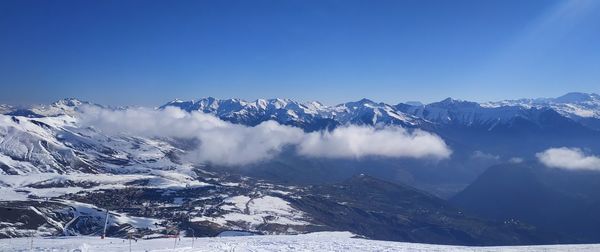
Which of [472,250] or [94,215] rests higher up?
[94,215]

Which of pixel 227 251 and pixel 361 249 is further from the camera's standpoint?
pixel 361 249

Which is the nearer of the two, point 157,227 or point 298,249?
point 298,249

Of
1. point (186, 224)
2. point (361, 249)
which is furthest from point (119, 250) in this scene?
point (186, 224)

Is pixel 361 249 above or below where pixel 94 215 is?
below

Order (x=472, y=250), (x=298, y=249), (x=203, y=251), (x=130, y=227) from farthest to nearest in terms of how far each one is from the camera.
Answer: (x=130, y=227)
(x=472, y=250)
(x=298, y=249)
(x=203, y=251)

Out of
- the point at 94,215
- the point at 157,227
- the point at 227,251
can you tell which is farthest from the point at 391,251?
the point at 94,215

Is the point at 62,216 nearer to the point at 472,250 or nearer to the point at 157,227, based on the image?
the point at 157,227

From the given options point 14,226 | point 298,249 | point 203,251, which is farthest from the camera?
point 14,226

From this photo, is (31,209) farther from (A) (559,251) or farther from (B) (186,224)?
(A) (559,251)

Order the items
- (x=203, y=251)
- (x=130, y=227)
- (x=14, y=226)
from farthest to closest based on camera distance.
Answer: (x=130, y=227) < (x=14, y=226) < (x=203, y=251)
